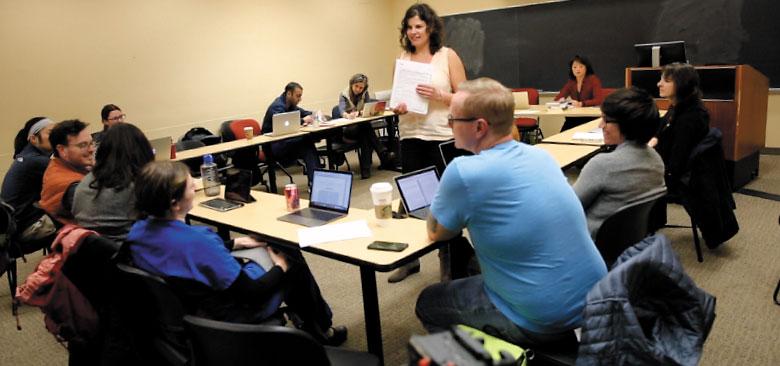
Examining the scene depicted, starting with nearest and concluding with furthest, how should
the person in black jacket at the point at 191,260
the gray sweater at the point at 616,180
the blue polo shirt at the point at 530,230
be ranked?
the blue polo shirt at the point at 530,230 → the person in black jacket at the point at 191,260 → the gray sweater at the point at 616,180

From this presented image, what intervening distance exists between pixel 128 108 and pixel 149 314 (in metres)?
4.74

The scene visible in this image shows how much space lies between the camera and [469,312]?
1.81 metres

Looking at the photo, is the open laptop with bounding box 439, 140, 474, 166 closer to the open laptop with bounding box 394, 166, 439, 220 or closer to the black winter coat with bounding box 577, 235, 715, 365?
the open laptop with bounding box 394, 166, 439, 220

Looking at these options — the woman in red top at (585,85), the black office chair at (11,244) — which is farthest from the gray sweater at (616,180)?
the woman in red top at (585,85)

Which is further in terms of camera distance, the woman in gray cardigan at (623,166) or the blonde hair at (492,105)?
the woman in gray cardigan at (623,166)

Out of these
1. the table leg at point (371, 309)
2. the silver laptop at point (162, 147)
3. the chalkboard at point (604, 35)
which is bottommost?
the table leg at point (371, 309)

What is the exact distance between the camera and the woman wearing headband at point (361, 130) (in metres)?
6.61

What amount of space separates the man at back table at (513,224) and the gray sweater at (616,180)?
2.50 ft

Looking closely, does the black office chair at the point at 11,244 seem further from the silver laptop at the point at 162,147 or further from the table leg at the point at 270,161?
the table leg at the point at 270,161

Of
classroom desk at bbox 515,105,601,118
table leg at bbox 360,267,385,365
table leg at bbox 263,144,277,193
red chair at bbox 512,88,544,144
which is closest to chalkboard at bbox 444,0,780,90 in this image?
red chair at bbox 512,88,544,144

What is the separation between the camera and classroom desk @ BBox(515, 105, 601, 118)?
18.5 ft

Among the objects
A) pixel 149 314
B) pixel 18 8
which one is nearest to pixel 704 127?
pixel 149 314

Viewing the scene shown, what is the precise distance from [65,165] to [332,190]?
143cm

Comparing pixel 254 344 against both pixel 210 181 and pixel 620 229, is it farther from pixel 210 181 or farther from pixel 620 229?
pixel 210 181
